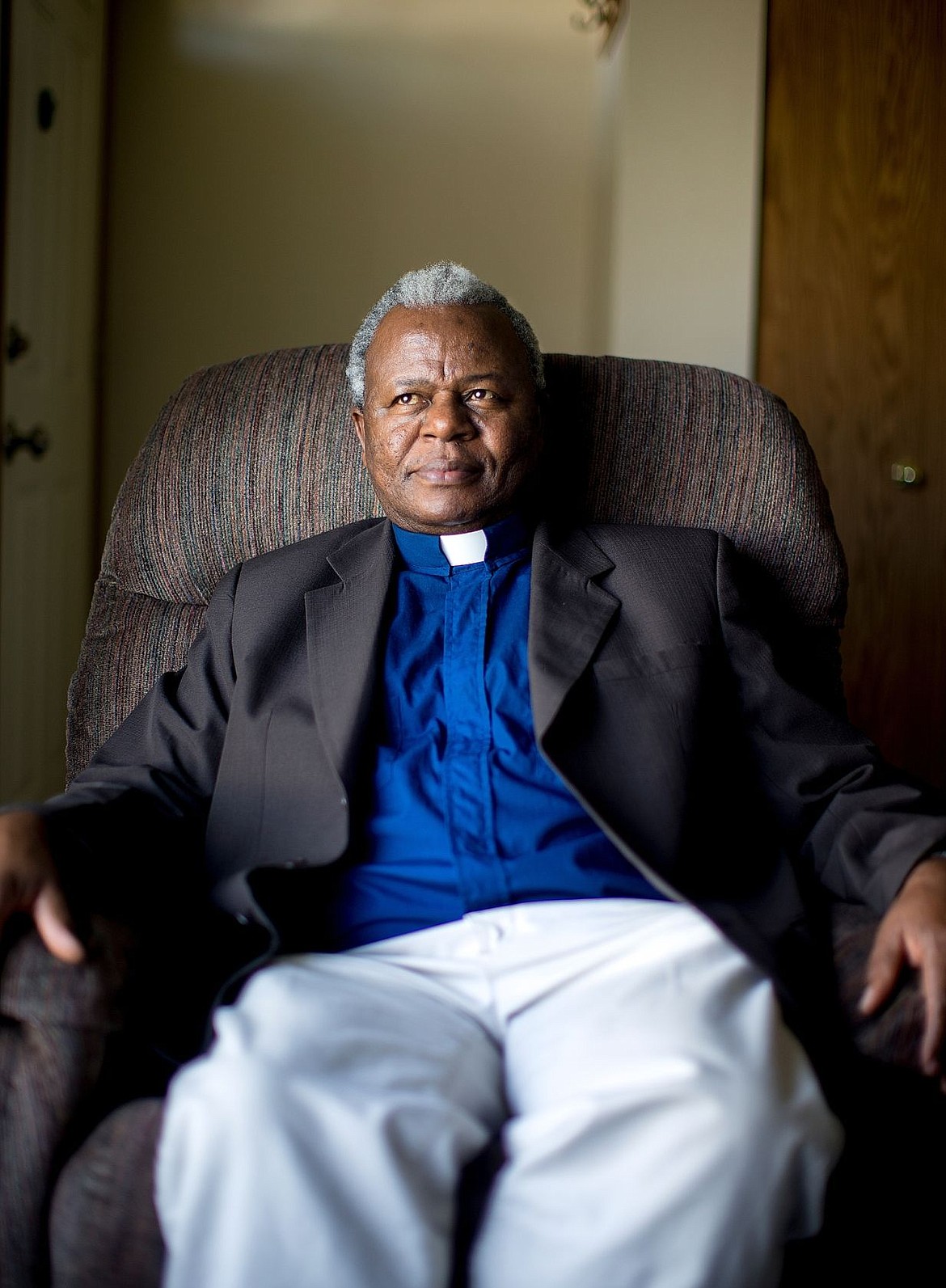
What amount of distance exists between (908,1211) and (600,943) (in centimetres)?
37

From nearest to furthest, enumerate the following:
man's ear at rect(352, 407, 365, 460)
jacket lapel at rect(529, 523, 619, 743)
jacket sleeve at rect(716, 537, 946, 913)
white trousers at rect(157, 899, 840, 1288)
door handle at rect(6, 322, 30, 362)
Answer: white trousers at rect(157, 899, 840, 1288) → jacket sleeve at rect(716, 537, 946, 913) → jacket lapel at rect(529, 523, 619, 743) → man's ear at rect(352, 407, 365, 460) → door handle at rect(6, 322, 30, 362)

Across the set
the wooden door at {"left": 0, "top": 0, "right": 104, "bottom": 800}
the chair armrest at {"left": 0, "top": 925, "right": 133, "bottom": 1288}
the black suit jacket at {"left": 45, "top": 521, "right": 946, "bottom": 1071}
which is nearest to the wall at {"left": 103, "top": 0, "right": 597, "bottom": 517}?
the wooden door at {"left": 0, "top": 0, "right": 104, "bottom": 800}

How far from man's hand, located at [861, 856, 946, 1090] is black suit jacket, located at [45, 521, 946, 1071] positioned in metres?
0.04

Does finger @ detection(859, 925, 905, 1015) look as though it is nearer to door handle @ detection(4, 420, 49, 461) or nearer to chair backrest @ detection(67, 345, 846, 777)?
chair backrest @ detection(67, 345, 846, 777)

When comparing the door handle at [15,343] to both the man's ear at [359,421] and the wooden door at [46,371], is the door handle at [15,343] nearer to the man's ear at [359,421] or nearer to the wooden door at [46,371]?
the wooden door at [46,371]

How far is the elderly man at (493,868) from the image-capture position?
876 millimetres

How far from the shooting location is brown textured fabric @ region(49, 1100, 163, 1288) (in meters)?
0.90

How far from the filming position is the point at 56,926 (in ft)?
3.33

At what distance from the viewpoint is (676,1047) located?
37.6 inches

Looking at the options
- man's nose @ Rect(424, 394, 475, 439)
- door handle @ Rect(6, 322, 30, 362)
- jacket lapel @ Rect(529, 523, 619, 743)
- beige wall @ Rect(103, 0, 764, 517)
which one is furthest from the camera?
beige wall @ Rect(103, 0, 764, 517)

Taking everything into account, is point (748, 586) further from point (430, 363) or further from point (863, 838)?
point (430, 363)

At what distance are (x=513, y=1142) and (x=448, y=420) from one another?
863 mm

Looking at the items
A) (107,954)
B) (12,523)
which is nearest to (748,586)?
(107,954)

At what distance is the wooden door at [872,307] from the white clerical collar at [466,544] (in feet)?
5.28
